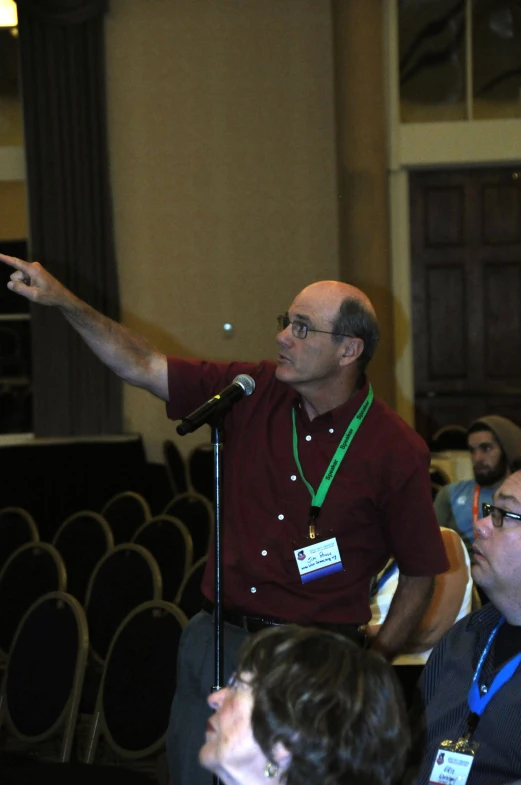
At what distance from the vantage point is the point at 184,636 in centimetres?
251

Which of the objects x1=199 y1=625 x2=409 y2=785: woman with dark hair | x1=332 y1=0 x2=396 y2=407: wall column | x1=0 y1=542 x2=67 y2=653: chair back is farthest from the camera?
x1=332 y1=0 x2=396 y2=407: wall column

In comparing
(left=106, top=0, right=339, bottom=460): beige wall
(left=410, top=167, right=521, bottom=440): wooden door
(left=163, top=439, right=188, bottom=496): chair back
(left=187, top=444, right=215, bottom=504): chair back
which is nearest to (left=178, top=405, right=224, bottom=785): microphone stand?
(left=187, top=444, right=215, bottom=504): chair back

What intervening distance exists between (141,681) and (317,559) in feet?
3.35

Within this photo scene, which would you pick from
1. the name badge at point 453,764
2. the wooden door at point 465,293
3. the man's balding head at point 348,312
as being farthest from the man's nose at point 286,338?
the wooden door at point 465,293

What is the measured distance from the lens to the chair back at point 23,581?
3.91 m

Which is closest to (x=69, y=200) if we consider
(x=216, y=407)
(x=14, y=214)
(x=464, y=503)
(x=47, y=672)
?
(x=14, y=214)

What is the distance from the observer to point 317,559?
235cm

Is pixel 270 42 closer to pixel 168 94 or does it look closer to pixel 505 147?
pixel 168 94

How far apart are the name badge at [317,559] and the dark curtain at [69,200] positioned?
17.9 feet

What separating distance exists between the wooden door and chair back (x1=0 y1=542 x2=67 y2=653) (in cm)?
455

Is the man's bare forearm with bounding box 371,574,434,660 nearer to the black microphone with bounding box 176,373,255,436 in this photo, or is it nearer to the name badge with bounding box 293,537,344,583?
the name badge with bounding box 293,537,344,583

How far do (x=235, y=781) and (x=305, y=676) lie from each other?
185mm

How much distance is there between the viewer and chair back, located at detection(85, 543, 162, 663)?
3732 mm

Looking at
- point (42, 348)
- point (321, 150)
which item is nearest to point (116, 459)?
point (42, 348)
